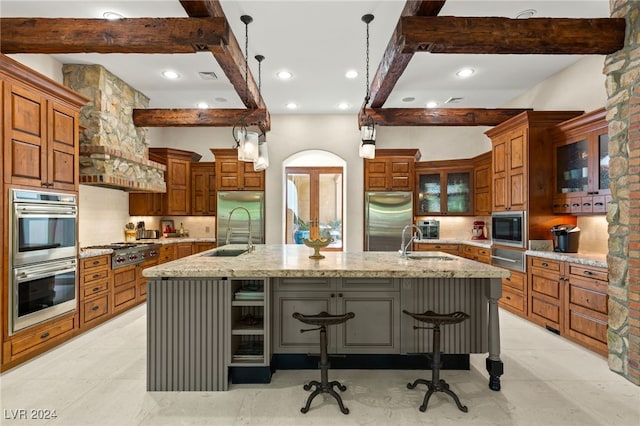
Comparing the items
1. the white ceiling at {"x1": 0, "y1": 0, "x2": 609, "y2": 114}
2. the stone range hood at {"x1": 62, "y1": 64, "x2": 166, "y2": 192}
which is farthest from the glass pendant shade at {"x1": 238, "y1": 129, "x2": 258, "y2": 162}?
the stone range hood at {"x1": 62, "y1": 64, "x2": 166, "y2": 192}

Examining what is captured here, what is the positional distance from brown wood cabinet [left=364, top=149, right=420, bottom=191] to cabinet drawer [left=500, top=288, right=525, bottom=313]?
A: 7.94 ft

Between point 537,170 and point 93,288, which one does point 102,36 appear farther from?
point 537,170

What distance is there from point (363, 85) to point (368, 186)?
197cm

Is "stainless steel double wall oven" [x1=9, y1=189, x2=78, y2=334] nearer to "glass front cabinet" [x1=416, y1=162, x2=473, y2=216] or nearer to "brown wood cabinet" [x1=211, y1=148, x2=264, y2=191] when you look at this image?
"brown wood cabinet" [x1=211, y1=148, x2=264, y2=191]

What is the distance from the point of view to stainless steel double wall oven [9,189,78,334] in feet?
9.05

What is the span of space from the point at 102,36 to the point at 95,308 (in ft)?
9.81

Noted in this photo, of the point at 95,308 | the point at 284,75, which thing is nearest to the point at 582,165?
the point at 284,75

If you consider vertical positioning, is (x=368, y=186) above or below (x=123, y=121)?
below

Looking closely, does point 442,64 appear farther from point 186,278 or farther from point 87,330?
point 87,330

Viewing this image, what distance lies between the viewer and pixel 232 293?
8.08 ft

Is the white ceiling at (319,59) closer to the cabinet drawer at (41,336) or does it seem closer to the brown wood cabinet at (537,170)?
the brown wood cabinet at (537,170)

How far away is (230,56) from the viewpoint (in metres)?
3.01

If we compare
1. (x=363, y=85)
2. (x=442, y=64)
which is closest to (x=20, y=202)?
(x=363, y=85)

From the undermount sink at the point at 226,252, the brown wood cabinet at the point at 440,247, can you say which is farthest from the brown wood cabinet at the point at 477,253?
the undermount sink at the point at 226,252
